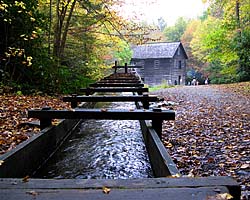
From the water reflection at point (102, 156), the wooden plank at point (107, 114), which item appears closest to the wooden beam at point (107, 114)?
the wooden plank at point (107, 114)

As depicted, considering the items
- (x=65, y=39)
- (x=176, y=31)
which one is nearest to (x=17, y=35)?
(x=65, y=39)

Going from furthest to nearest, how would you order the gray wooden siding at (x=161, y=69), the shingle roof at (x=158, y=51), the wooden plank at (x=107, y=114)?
the gray wooden siding at (x=161, y=69), the shingle roof at (x=158, y=51), the wooden plank at (x=107, y=114)

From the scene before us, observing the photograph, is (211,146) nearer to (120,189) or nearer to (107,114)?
(107,114)

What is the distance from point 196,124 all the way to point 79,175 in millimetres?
4184

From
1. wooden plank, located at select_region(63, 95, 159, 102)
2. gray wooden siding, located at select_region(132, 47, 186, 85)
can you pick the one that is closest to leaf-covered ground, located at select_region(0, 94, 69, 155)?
wooden plank, located at select_region(63, 95, 159, 102)

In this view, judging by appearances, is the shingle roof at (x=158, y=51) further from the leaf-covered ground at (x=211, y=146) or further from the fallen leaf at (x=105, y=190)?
the fallen leaf at (x=105, y=190)

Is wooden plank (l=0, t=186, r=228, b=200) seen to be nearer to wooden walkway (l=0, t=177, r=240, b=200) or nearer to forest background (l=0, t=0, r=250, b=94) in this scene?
wooden walkway (l=0, t=177, r=240, b=200)

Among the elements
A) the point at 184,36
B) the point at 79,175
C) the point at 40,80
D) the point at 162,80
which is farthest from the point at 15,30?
the point at 184,36

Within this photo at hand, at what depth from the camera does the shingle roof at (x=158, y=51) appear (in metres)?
47.5

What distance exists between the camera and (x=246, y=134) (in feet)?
18.8

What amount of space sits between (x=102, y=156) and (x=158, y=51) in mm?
45670

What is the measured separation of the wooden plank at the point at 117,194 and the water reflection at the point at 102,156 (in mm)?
1962

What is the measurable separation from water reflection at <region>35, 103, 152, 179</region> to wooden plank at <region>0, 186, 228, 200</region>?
1.96 m

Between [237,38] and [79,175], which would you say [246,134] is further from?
[237,38]
